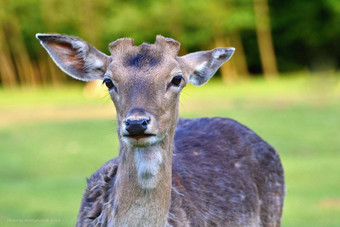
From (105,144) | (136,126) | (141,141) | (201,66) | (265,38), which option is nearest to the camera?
(136,126)

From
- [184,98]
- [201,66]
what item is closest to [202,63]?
[201,66]

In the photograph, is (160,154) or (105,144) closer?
(160,154)

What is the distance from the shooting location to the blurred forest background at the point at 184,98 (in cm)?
1670

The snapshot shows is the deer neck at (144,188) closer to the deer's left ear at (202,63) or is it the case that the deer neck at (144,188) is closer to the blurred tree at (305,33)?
the deer's left ear at (202,63)

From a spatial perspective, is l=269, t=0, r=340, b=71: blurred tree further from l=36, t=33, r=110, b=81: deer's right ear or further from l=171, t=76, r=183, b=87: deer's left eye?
l=171, t=76, r=183, b=87: deer's left eye

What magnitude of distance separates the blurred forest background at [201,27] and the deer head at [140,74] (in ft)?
173

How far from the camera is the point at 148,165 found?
246 inches

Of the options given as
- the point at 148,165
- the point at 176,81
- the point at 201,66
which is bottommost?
the point at 148,165

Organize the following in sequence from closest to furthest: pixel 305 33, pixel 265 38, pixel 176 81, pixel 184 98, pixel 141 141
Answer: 1. pixel 141 141
2. pixel 176 81
3. pixel 184 98
4. pixel 265 38
5. pixel 305 33

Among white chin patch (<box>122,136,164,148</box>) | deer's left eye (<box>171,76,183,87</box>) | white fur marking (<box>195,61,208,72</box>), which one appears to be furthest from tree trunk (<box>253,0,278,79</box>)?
white chin patch (<box>122,136,164,148</box>)

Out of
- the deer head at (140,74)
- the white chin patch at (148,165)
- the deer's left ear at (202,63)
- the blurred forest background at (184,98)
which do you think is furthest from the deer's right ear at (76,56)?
the white chin patch at (148,165)

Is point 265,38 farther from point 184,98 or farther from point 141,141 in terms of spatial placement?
point 141,141

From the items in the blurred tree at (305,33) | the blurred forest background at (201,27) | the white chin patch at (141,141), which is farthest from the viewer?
the blurred tree at (305,33)

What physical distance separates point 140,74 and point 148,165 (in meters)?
0.79
